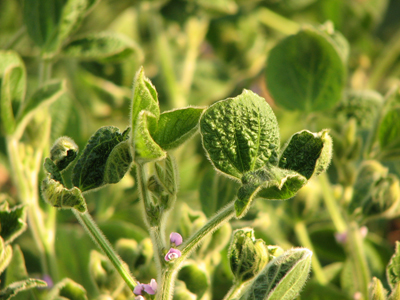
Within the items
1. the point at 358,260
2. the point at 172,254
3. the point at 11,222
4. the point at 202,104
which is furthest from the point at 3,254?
the point at 202,104

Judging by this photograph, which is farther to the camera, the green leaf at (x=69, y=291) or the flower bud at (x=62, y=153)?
the green leaf at (x=69, y=291)

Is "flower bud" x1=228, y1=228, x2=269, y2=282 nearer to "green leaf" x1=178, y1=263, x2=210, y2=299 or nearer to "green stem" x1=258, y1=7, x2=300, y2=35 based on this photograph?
"green leaf" x1=178, y1=263, x2=210, y2=299

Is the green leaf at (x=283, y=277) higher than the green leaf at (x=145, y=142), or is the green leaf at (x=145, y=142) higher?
the green leaf at (x=145, y=142)

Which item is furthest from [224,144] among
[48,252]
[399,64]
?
[399,64]

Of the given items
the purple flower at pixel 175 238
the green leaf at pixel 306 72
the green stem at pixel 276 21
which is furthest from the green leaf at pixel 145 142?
the green stem at pixel 276 21

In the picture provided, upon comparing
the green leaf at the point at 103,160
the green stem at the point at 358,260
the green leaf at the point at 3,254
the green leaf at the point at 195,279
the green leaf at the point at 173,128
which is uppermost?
the green leaf at the point at 173,128

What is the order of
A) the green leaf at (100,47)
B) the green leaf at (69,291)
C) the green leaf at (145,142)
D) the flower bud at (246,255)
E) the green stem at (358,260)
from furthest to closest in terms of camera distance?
the green leaf at (100,47) < the green stem at (358,260) < the green leaf at (69,291) < the flower bud at (246,255) < the green leaf at (145,142)

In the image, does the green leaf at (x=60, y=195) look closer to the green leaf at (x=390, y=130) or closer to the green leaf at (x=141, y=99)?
the green leaf at (x=141, y=99)

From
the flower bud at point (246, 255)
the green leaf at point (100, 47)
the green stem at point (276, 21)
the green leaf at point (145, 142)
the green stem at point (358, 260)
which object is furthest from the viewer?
the green stem at point (276, 21)

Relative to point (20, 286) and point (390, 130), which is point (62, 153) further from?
point (390, 130)

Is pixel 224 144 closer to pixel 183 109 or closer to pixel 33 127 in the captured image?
pixel 183 109
